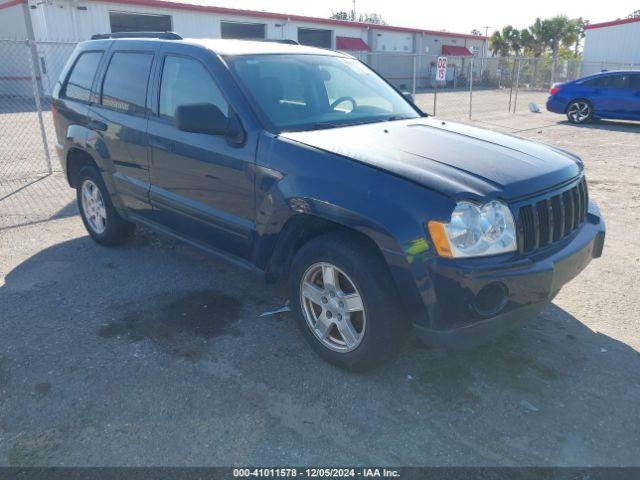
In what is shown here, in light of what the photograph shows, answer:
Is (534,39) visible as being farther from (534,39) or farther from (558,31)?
(558,31)

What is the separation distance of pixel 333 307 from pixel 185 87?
1990 mm

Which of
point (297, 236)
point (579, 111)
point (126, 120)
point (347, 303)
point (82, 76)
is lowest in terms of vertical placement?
point (579, 111)

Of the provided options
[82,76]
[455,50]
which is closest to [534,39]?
[455,50]

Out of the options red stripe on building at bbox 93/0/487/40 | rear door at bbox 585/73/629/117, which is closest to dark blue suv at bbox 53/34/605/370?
rear door at bbox 585/73/629/117

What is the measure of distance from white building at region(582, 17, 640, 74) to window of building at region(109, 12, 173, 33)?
22875mm

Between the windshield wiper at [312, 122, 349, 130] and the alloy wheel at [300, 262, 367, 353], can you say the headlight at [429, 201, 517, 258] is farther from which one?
the windshield wiper at [312, 122, 349, 130]

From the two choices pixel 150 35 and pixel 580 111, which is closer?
pixel 150 35

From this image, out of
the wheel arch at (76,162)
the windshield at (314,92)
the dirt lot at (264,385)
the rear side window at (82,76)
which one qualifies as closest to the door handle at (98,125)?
the rear side window at (82,76)

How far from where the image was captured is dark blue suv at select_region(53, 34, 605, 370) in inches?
108

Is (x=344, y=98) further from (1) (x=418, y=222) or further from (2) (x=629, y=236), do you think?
(2) (x=629, y=236)

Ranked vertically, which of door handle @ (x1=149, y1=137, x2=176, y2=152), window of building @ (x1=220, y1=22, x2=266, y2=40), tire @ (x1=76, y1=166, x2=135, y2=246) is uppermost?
Result: window of building @ (x1=220, y1=22, x2=266, y2=40)

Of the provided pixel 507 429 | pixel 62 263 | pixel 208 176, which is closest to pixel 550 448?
pixel 507 429

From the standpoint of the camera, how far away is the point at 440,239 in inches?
105

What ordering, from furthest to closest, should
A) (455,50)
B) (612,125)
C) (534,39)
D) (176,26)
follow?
(534,39), (455,50), (176,26), (612,125)
